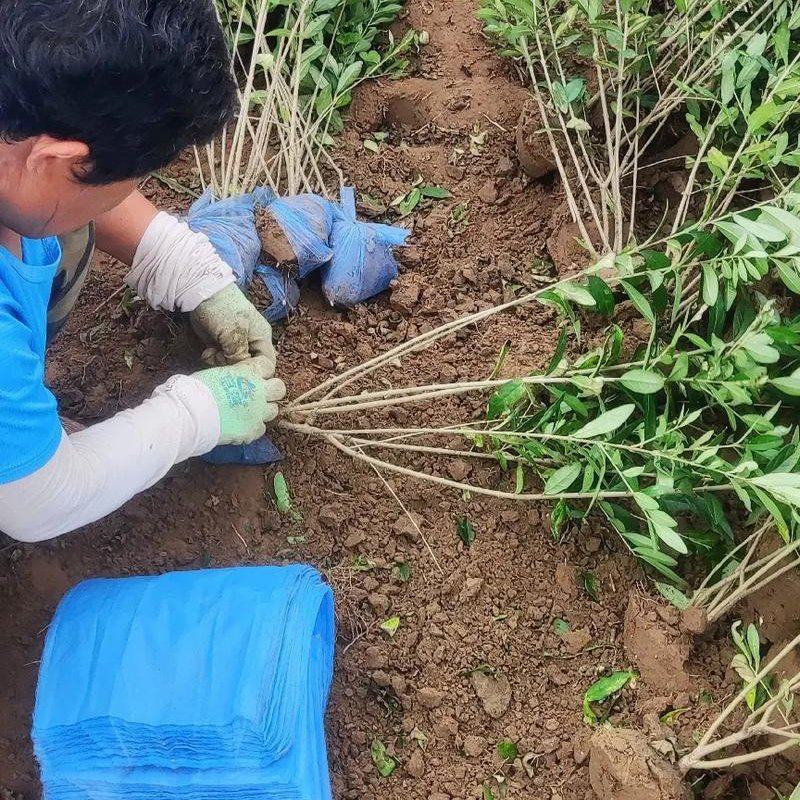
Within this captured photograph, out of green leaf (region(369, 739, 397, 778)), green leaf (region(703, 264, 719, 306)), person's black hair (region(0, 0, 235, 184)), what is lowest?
green leaf (region(369, 739, 397, 778))

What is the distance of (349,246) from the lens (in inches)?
66.6

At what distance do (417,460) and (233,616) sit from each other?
1.68 feet

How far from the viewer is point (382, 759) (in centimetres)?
138

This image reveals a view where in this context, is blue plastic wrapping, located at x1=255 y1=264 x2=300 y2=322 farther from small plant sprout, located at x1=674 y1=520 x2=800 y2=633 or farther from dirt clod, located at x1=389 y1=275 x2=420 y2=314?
small plant sprout, located at x1=674 y1=520 x2=800 y2=633

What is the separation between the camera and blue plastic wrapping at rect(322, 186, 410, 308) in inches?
66.5

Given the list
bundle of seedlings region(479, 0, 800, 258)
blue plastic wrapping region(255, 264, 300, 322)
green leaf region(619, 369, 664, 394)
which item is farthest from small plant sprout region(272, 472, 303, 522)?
bundle of seedlings region(479, 0, 800, 258)

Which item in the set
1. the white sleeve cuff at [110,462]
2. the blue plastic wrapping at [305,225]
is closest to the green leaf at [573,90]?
the blue plastic wrapping at [305,225]

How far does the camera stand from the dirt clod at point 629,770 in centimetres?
121

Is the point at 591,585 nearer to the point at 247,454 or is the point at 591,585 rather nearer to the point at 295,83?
the point at 247,454

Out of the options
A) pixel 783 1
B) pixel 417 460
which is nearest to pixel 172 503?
pixel 417 460

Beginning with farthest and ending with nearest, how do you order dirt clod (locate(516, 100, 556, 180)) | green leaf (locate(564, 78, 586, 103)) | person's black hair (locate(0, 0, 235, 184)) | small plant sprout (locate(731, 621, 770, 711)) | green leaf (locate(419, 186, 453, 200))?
green leaf (locate(419, 186, 453, 200)), dirt clod (locate(516, 100, 556, 180)), green leaf (locate(564, 78, 586, 103)), small plant sprout (locate(731, 621, 770, 711)), person's black hair (locate(0, 0, 235, 184))

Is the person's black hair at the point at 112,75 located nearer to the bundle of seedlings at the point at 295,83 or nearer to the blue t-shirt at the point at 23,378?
the blue t-shirt at the point at 23,378

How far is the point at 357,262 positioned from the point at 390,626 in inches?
30.5

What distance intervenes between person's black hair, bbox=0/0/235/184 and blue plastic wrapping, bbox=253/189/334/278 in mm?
712
